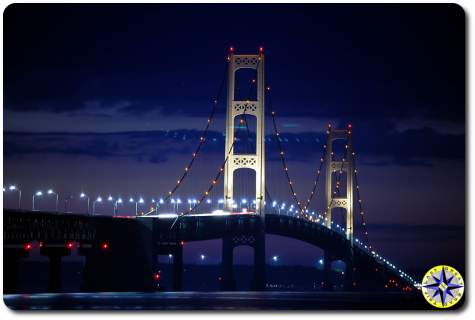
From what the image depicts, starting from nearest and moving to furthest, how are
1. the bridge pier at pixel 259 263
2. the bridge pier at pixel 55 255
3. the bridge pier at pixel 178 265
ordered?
the bridge pier at pixel 55 255, the bridge pier at pixel 259 263, the bridge pier at pixel 178 265

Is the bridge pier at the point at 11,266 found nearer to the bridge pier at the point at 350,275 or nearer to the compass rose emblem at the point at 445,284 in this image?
the compass rose emblem at the point at 445,284

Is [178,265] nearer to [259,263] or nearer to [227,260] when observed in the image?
[227,260]

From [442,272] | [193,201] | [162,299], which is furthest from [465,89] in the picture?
[193,201]

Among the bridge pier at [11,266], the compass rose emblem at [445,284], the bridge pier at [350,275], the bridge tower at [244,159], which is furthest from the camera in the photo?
the bridge pier at [350,275]

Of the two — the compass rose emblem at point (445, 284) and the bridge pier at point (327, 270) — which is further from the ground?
the bridge pier at point (327, 270)

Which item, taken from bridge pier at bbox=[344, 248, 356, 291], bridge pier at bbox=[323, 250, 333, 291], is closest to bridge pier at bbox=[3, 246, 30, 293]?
bridge pier at bbox=[344, 248, 356, 291]

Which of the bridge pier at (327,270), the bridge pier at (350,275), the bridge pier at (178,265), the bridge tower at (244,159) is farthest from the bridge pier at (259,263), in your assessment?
the bridge pier at (327,270)

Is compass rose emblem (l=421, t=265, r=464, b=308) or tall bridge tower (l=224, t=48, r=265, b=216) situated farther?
tall bridge tower (l=224, t=48, r=265, b=216)

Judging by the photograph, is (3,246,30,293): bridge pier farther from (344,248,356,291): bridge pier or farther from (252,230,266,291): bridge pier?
(344,248,356,291): bridge pier
